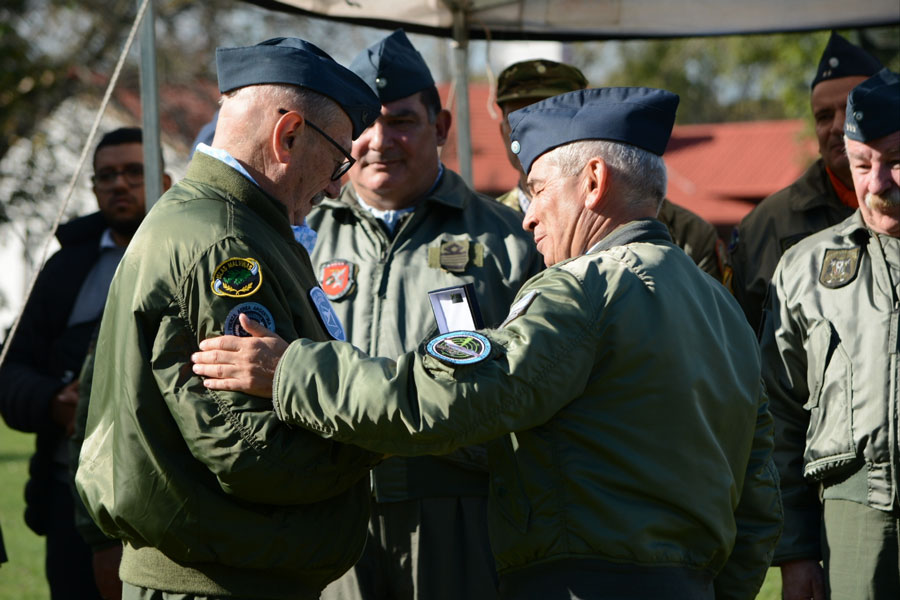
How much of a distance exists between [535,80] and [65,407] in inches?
89.1

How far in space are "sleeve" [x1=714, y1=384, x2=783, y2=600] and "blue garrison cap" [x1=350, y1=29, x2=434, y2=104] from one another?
1.73m

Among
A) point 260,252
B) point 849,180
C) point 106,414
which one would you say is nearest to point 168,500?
point 106,414

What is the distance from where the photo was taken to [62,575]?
4.25 metres

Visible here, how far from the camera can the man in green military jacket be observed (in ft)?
11.0

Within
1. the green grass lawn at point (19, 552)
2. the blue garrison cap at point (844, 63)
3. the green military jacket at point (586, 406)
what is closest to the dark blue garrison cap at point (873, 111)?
the blue garrison cap at point (844, 63)

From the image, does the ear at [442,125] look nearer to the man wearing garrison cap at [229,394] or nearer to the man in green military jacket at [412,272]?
the man in green military jacket at [412,272]

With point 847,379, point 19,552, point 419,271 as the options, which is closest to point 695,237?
point 847,379

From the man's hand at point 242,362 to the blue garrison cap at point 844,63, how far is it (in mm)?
3035

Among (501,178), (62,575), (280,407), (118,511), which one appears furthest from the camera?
(501,178)

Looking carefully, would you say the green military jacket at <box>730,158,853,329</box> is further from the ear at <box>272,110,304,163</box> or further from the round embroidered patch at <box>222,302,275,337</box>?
the round embroidered patch at <box>222,302,275,337</box>

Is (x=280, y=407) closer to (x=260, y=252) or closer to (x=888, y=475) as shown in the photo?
(x=260, y=252)

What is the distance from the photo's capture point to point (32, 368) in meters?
4.38

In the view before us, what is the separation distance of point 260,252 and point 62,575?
249 centimetres

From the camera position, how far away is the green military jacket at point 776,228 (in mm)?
4230
